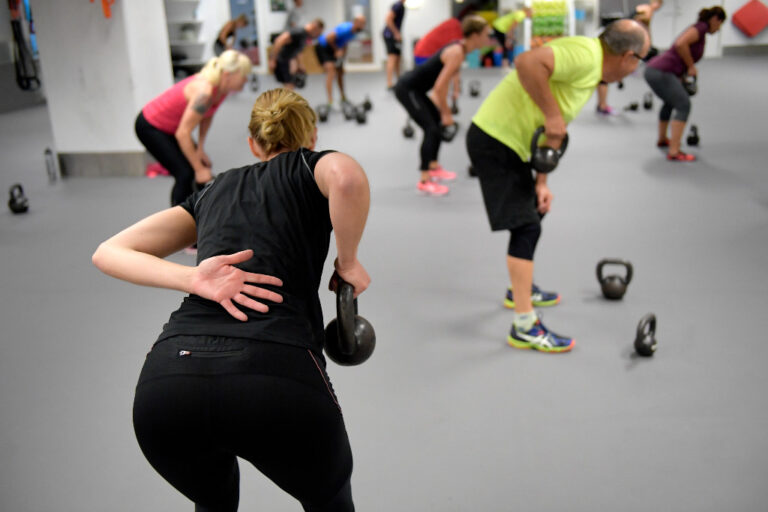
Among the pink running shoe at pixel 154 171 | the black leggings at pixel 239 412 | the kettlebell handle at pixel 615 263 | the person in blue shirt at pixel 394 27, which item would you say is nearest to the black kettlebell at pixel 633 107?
the person in blue shirt at pixel 394 27

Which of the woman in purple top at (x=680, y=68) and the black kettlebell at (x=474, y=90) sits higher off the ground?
the woman in purple top at (x=680, y=68)

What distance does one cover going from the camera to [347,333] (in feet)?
4.80

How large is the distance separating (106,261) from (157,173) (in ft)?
17.3

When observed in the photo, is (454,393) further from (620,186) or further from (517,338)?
(620,186)

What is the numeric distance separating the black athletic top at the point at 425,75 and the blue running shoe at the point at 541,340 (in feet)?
9.01

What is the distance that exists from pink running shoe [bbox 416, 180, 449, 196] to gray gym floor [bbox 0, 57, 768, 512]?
3.9 inches

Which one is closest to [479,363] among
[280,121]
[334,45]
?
[280,121]

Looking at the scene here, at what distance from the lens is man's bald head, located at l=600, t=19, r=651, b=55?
263 cm

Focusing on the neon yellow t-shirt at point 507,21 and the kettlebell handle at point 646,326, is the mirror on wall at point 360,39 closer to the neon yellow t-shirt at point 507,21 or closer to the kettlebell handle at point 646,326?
the neon yellow t-shirt at point 507,21

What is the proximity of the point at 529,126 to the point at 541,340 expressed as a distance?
89 centimetres

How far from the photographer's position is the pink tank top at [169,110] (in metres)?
4.09

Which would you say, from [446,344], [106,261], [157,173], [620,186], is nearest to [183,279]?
[106,261]

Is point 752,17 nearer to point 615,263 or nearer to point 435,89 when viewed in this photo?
point 435,89

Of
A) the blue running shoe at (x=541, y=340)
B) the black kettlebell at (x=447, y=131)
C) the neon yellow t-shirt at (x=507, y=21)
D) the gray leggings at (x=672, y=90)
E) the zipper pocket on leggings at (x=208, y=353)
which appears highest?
the neon yellow t-shirt at (x=507, y=21)
